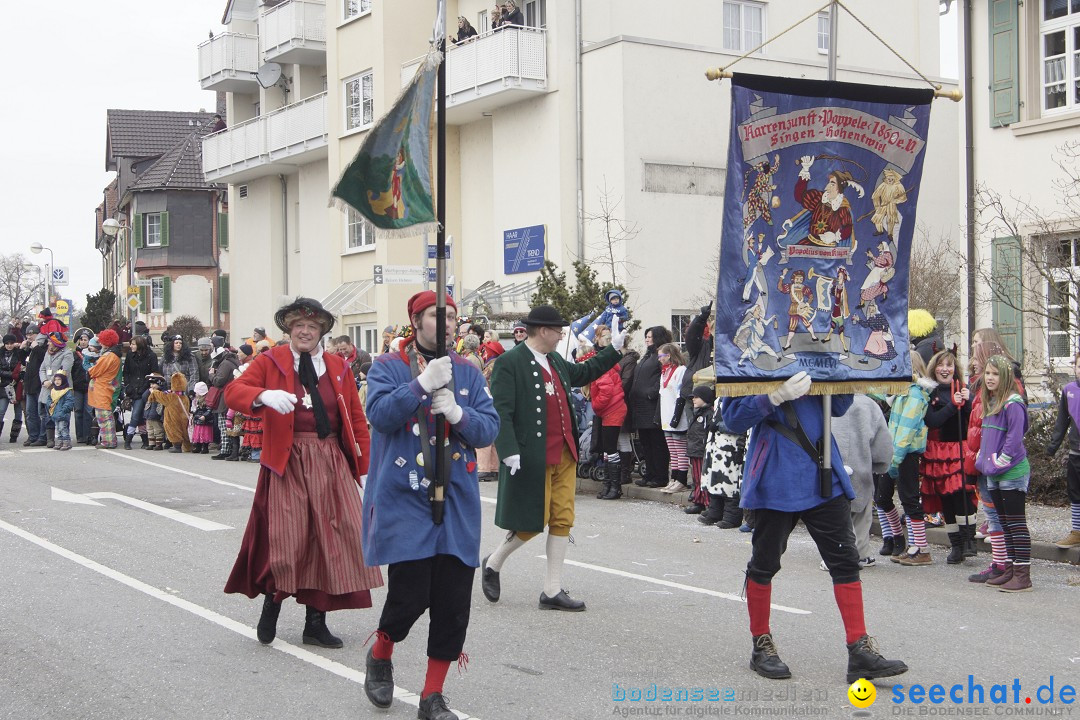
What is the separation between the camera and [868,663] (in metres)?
5.96

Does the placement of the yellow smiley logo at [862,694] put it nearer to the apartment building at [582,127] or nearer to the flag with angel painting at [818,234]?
the flag with angel painting at [818,234]

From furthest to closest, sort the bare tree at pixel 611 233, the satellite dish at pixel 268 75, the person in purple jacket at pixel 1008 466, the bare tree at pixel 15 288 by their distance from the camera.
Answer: the bare tree at pixel 15 288
the satellite dish at pixel 268 75
the bare tree at pixel 611 233
the person in purple jacket at pixel 1008 466

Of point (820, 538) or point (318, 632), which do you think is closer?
point (820, 538)

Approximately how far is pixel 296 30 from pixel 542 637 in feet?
95.6

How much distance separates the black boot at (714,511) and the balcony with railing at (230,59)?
2958cm

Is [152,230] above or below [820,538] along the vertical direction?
above

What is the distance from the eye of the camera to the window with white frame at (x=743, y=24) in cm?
2689

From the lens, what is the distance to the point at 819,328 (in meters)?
6.47

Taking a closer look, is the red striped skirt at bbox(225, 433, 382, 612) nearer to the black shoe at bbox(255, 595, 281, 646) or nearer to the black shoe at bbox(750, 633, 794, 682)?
the black shoe at bbox(255, 595, 281, 646)

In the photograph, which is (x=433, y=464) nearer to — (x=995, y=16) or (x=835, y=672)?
(x=835, y=672)

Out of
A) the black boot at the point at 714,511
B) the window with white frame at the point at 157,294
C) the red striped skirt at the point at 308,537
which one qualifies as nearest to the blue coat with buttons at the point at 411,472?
the red striped skirt at the point at 308,537

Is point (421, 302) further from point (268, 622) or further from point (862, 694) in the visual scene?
point (862, 694)

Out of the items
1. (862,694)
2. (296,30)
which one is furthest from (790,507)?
(296,30)

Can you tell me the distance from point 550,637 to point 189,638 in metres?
2.13
